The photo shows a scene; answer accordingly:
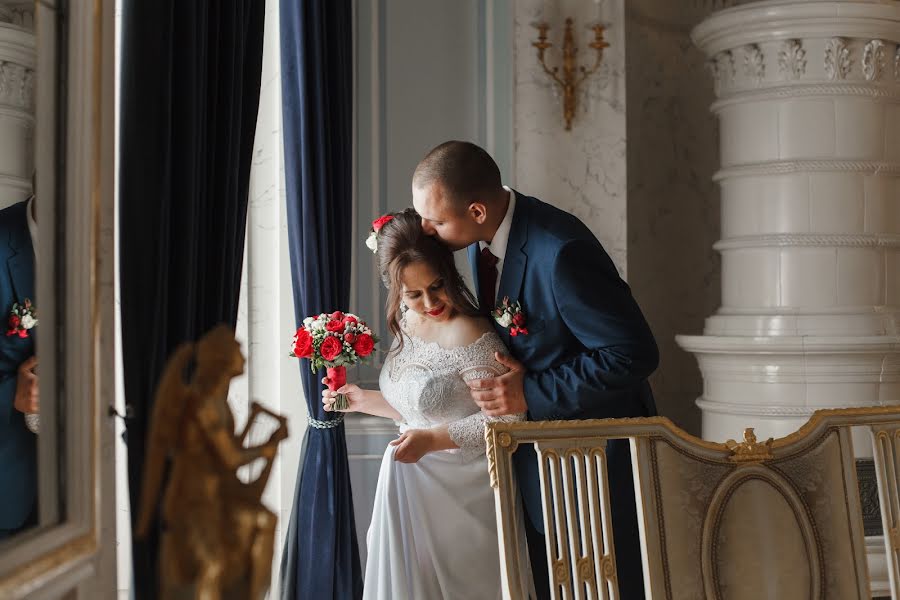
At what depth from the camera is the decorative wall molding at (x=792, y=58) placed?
14.2ft

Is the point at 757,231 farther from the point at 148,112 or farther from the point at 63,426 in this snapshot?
the point at 63,426

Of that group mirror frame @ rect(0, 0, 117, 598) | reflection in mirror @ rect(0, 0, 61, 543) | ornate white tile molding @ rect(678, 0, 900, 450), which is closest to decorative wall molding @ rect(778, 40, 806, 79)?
ornate white tile molding @ rect(678, 0, 900, 450)

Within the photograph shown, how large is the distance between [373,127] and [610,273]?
6.43 ft

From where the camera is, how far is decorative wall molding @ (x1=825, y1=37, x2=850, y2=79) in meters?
4.30

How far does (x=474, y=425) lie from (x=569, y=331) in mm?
393

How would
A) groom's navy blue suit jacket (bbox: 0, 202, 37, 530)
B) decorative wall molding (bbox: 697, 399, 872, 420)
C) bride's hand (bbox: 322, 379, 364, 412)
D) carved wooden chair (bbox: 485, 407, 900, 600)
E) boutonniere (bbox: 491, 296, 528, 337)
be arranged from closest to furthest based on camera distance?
groom's navy blue suit jacket (bbox: 0, 202, 37, 530) < carved wooden chair (bbox: 485, 407, 900, 600) < boutonniere (bbox: 491, 296, 528, 337) < bride's hand (bbox: 322, 379, 364, 412) < decorative wall molding (bbox: 697, 399, 872, 420)

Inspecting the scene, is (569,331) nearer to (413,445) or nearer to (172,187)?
(413,445)

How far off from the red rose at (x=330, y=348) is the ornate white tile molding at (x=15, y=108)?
4.65 feet

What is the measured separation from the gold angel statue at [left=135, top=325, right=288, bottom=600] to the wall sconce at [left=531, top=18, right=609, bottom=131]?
3339mm

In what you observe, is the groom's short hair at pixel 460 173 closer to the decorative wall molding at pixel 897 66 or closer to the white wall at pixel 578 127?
the white wall at pixel 578 127

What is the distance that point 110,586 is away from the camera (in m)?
1.68

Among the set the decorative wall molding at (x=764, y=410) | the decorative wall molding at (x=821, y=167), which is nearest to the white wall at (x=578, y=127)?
the decorative wall molding at (x=821, y=167)

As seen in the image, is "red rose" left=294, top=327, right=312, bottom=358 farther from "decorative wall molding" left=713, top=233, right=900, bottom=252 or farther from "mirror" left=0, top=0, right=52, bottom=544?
"decorative wall molding" left=713, top=233, right=900, bottom=252

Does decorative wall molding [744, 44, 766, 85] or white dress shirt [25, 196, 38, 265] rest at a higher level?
decorative wall molding [744, 44, 766, 85]
